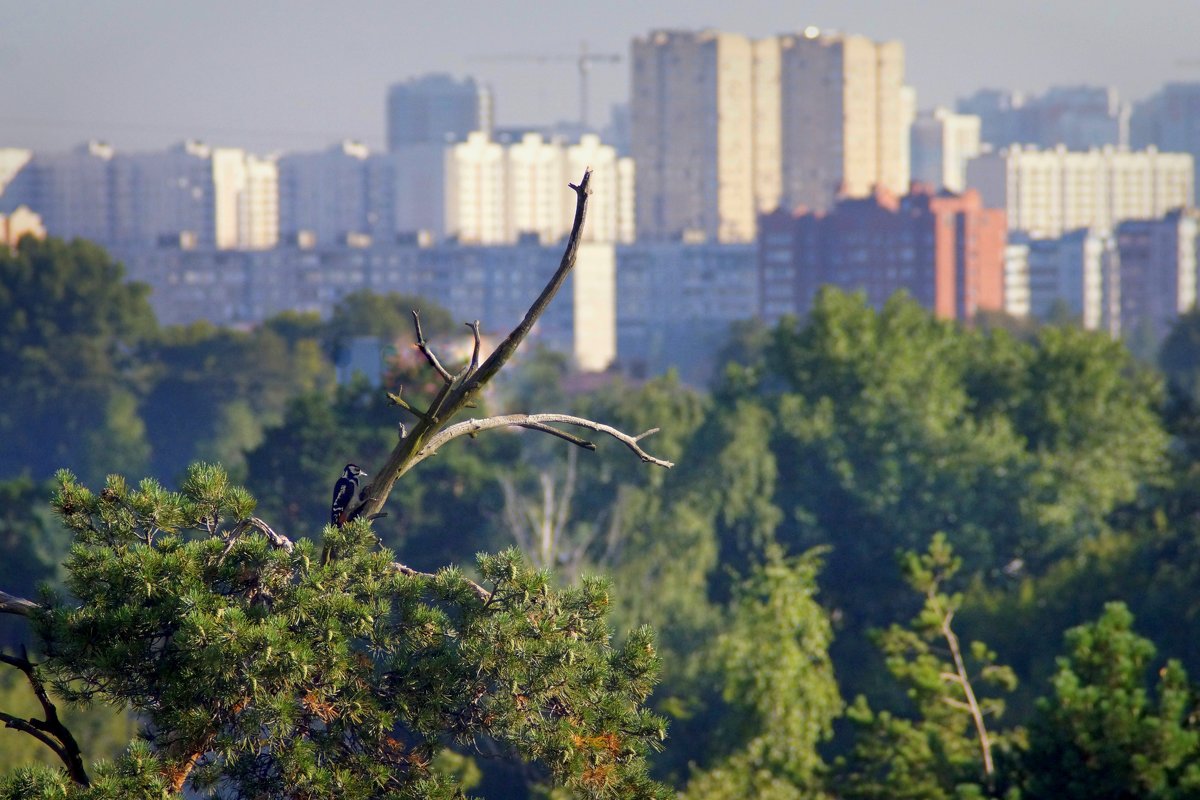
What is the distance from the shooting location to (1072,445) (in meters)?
32.2

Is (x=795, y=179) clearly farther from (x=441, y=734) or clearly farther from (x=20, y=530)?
(x=441, y=734)

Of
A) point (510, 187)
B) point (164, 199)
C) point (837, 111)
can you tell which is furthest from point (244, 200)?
point (837, 111)

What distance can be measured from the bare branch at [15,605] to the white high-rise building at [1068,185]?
456ft

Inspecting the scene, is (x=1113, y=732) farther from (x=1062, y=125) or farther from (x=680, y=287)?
(x=1062, y=125)

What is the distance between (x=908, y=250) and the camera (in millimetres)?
91062

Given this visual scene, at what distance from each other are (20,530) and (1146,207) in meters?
130

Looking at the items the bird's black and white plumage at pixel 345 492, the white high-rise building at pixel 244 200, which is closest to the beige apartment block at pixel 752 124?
the white high-rise building at pixel 244 200

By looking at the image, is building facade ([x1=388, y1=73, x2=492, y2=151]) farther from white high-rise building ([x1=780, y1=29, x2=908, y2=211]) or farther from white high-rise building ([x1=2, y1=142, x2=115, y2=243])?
white high-rise building ([x1=780, y1=29, x2=908, y2=211])

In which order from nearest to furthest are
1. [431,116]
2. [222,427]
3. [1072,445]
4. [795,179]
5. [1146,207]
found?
1. [1072,445]
2. [222,427]
3. [795,179]
4. [1146,207]
5. [431,116]

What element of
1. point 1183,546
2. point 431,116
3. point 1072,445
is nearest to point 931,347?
point 1072,445

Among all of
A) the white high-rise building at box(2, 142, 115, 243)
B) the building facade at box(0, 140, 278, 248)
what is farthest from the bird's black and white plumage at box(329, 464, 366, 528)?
the white high-rise building at box(2, 142, 115, 243)

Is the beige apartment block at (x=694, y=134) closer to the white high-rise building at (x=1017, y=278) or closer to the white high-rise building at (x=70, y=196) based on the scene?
the white high-rise building at (x=1017, y=278)

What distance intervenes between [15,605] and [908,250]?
3445 inches

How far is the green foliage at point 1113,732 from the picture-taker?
10.3m
